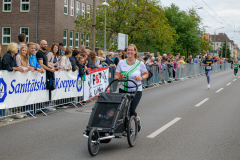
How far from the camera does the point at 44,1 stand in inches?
1687

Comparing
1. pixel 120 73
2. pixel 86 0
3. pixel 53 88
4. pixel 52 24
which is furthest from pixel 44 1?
pixel 120 73

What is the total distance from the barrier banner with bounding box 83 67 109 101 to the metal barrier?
459 mm

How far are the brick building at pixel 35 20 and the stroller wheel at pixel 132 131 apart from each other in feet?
118

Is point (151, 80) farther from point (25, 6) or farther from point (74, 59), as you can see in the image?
point (25, 6)

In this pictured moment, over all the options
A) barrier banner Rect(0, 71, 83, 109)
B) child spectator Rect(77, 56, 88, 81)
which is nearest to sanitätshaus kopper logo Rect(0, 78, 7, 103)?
barrier banner Rect(0, 71, 83, 109)

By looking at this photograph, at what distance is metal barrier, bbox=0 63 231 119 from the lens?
11.0 metres

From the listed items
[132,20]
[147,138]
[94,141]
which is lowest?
[147,138]

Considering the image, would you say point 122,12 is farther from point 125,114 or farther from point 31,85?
point 125,114

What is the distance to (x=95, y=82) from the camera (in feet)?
50.6

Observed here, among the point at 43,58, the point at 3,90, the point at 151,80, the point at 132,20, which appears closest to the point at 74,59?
the point at 43,58

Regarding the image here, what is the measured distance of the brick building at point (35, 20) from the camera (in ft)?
141

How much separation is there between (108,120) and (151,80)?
55.5ft

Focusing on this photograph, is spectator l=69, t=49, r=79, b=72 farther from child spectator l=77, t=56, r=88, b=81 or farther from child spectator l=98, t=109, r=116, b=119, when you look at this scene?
child spectator l=98, t=109, r=116, b=119

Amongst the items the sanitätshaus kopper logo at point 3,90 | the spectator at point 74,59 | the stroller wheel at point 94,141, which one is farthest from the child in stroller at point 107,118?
the spectator at point 74,59
